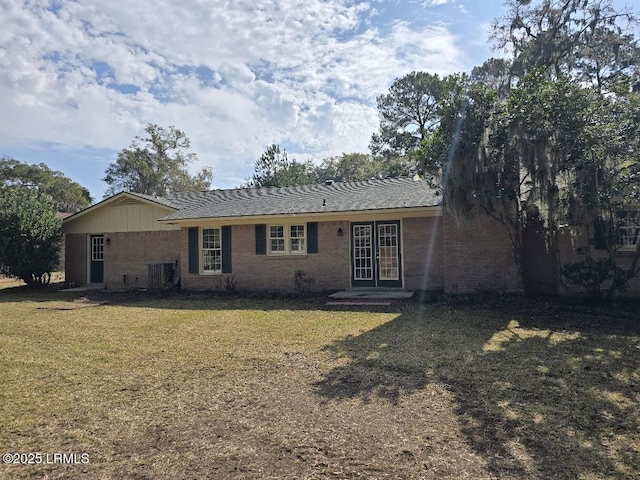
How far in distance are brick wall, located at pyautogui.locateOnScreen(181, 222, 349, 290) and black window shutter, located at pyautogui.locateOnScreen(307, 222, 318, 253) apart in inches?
4.8

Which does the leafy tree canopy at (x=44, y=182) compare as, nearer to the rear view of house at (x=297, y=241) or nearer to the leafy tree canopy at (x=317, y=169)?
the leafy tree canopy at (x=317, y=169)

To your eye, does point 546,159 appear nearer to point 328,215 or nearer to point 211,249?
point 328,215

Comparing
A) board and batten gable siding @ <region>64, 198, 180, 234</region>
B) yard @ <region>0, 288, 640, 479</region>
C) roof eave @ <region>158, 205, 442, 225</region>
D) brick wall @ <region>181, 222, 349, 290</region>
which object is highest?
board and batten gable siding @ <region>64, 198, 180, 234</region>

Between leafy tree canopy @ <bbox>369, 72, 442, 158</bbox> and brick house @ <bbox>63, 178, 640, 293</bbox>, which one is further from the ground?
leafy tree canopy @ <bbox>369, 72, 442, 158</bbox>

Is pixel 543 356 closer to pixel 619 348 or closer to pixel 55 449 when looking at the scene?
pixel 619 348

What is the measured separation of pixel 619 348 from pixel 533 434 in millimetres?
3723

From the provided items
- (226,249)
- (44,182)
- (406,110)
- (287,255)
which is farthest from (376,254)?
(44,182)

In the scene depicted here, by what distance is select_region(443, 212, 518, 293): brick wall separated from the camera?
1062 cm

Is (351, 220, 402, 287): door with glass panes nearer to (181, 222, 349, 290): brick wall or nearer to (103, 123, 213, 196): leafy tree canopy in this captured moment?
(181, 222, 349, 290): brick wall

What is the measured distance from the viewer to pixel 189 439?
3.53 metres

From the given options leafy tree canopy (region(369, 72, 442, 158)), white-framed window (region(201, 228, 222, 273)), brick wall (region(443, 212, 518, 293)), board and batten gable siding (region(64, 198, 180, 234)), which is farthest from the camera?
leafy tree canopy (region(369, 72, 442, 158))

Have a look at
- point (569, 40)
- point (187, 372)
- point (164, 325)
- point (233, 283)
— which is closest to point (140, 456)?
point (187, 372)

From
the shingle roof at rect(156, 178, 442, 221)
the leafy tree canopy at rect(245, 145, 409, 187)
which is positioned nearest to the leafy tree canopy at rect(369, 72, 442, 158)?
the leafy tree canopy at rect(245, 145, 409, 187)

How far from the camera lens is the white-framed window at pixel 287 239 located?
1320 centimetres
